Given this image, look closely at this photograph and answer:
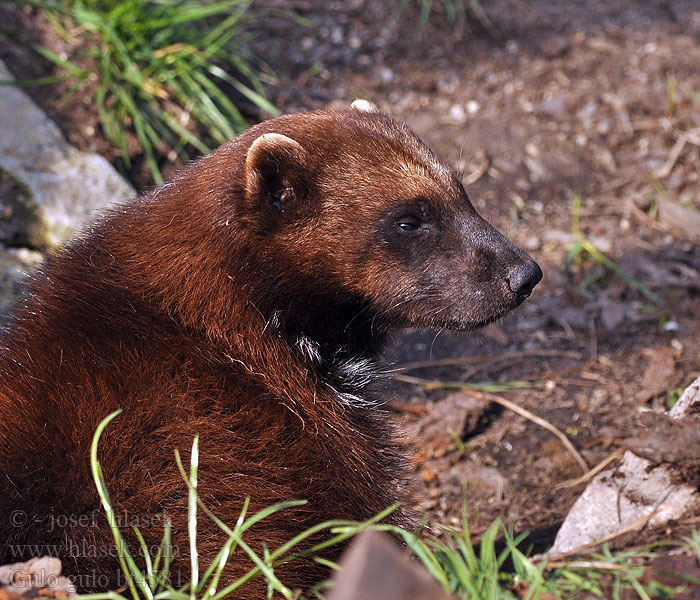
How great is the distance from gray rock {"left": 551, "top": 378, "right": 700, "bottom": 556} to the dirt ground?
29 centimetres

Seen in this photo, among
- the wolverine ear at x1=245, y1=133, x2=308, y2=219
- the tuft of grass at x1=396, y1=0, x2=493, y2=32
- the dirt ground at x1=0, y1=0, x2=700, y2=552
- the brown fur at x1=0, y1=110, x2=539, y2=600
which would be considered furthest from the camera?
the tuft of grass at x1=396, y1=0, x2=493, y2=32

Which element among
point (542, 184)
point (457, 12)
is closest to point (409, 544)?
point (542, 184)

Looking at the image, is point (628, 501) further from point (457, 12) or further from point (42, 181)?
point (457, 12)

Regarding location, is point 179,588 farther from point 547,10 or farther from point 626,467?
point 547,10

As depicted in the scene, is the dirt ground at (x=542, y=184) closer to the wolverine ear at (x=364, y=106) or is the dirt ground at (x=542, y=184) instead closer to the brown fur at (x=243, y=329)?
the brown fur at (x=243, y=329)

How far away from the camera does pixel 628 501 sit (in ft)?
13.2

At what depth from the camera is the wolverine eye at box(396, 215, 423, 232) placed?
3.86 m

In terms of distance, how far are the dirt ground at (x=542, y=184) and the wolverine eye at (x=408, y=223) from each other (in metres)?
0.92

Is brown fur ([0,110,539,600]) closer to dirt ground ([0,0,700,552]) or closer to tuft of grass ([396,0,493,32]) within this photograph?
dirt ground ([0,0,700,552])

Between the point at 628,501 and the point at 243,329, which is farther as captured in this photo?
the point at 628,501

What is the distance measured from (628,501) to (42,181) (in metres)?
4.76

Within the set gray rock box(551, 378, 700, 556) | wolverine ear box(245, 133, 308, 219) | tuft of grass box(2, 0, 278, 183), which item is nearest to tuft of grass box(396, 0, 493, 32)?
tuft of grass box(2, 0, 278, 183)

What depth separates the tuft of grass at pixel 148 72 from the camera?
6.96m

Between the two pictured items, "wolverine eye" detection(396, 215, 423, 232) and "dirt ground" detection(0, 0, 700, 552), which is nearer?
"wolverine eye" detection(396, 215, 423, 232)
